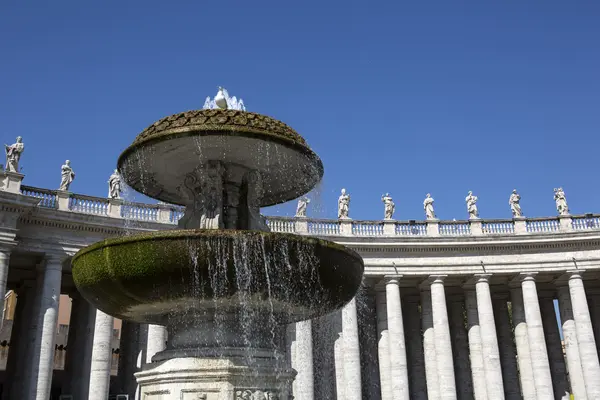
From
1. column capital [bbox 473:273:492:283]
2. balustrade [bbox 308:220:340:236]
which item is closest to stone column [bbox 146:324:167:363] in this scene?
balustrade [bbox 308:220:340:236]

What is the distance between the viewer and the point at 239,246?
10.1m

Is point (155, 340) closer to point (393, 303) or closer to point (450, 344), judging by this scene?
point (393, 303)

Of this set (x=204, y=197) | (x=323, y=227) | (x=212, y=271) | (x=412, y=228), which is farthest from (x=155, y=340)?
(x=212, y=271)

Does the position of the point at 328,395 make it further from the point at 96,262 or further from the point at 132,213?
the point at 96,262

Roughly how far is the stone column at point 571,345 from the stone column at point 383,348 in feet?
36.2

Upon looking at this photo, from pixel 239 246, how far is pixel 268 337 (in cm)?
238

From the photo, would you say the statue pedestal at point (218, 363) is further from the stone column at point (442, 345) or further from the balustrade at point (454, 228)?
the balustrade at point (454, 228)

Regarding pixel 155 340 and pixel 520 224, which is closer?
pixel 155 340

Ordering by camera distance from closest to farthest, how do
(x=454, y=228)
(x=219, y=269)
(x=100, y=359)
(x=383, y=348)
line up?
(x=219, y=269) < (x=100, y=359) < (x=383, y=348) < (x=454, y=228)

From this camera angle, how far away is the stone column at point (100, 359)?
31.0 meters

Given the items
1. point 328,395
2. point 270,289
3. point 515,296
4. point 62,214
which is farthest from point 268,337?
point 515,296

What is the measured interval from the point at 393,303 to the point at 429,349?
13.1 feet

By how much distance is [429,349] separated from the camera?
126 ft

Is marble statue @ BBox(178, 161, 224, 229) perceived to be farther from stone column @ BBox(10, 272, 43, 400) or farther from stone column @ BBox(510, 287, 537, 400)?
stone column @ BBox(510, 287, 537, 400)
